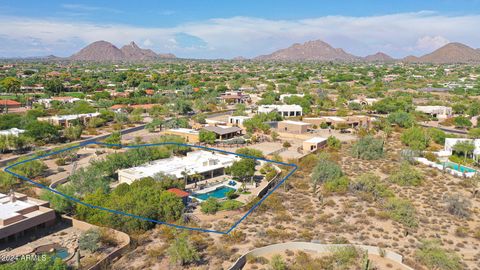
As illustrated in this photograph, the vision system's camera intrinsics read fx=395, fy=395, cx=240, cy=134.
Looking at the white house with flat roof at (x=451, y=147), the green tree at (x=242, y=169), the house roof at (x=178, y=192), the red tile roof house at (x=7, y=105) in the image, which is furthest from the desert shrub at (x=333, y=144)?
the red tile roof house at (x=7, y=105)

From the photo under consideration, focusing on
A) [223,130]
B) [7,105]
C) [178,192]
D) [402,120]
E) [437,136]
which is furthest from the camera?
[7,105]

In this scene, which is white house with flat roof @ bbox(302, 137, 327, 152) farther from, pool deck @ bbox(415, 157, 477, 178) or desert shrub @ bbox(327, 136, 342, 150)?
pool deck @ bbox(415, 157, 477, 178)

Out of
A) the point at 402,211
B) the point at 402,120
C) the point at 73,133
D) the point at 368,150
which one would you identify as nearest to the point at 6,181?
the point at 73,133

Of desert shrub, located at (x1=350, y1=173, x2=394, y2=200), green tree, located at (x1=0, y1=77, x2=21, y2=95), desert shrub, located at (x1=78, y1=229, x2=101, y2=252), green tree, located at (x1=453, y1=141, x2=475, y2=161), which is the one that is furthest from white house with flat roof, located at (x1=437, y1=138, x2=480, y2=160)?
green tree, located at (x1=0, y1=77, x2=21, y2=95)

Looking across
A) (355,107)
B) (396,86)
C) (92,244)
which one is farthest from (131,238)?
(396,86)

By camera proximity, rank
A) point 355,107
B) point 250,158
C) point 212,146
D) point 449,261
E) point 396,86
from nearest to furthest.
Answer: point 449,261 < point 250,158 < point 212,146 < point 355,107 < point 396,86

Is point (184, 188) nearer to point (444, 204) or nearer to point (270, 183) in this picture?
point (270, 183)

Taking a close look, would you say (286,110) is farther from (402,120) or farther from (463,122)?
(463,122)
